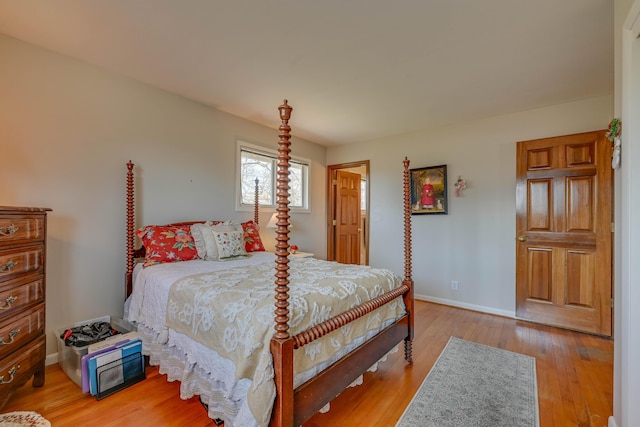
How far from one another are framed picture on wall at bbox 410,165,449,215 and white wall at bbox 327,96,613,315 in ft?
0.30

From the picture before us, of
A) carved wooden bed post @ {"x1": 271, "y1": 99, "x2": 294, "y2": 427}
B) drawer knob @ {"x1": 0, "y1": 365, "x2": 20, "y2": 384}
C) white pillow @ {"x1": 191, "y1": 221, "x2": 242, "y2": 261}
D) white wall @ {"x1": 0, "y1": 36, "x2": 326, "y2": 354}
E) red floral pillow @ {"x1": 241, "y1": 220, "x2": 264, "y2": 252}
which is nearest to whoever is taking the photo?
carved wooden bed post @ {"x1": 271, "y1": 99, "x2": 294, "y2": 427}

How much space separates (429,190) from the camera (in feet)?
13.2

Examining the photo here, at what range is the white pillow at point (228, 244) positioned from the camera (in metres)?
2.73

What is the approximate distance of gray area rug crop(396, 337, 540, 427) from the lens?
1.67 metres

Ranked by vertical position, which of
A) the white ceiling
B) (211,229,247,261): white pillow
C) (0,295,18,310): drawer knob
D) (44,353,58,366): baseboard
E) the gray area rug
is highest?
the white ceiling

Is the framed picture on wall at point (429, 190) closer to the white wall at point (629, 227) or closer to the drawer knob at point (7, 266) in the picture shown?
the white wall at point (629, 227)

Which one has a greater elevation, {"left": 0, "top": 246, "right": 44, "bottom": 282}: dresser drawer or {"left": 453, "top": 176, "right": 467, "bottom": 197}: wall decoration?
{"left": 453, "top": 176, "right": 467, "bottom": 197}: wall decoration

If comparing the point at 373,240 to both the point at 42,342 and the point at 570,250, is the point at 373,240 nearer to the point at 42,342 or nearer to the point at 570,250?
the point at 570,250

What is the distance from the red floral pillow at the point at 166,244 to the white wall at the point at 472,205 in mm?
2954

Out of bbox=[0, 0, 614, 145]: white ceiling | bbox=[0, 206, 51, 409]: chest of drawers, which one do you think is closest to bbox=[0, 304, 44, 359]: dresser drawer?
bbox=[0, 206, 51, 409]: chest of drawers

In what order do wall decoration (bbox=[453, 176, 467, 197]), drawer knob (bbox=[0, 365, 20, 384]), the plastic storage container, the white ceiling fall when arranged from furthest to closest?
wall decoration (bbox=[453, 176, 467, 197]), the plastic storage container, the white ceiling, drawer knob (bbox=[0, 365, 20, 384])

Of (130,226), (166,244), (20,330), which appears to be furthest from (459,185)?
(20,330)

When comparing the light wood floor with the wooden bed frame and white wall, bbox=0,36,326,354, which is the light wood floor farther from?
white wall, bbox=0,36,326,354

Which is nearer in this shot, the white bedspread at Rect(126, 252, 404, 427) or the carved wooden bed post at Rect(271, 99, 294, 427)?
the carved wooden bed post at Rect(271, 99, 294, 427)
